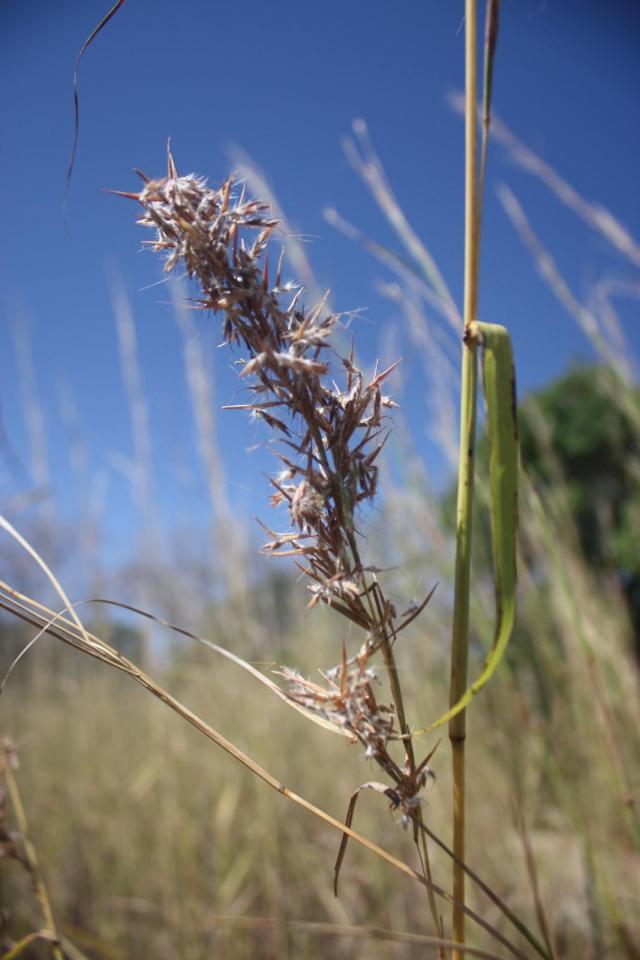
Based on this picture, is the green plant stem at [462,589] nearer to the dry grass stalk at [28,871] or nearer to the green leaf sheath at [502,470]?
the green leaf sheath at [502,470]

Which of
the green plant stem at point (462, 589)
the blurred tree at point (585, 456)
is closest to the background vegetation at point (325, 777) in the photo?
the green plant stem at point (462, 589)

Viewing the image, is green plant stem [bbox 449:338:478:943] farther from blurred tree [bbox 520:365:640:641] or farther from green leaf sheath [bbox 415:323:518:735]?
blurred tree [bbox 520:365:640:641]

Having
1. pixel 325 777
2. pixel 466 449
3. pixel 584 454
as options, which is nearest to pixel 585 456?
pixel 584 454

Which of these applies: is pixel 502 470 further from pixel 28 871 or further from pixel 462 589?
pixel 28 871

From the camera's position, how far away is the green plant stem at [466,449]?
27 centimetres

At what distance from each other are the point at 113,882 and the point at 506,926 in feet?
2.90

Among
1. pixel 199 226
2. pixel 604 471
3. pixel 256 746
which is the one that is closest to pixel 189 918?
pixel 256 746

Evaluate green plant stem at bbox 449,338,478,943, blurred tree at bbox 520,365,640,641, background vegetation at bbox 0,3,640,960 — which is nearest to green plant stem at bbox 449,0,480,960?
green plant stem at bbox 449,338,478,943

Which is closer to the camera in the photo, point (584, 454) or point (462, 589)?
point (462, 589)

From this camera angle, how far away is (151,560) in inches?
74.9

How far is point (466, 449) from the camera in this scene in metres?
0.27

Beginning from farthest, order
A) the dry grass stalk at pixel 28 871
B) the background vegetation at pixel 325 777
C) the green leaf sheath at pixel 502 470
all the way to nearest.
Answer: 1. the background vegetation at pixel 325 777
2. the dry grass stalk at pixel 28 871
3. the green leaf sheath at pixel 502 470

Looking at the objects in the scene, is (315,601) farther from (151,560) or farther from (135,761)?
(135,761)

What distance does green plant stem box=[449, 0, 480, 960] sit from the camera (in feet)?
0.87
